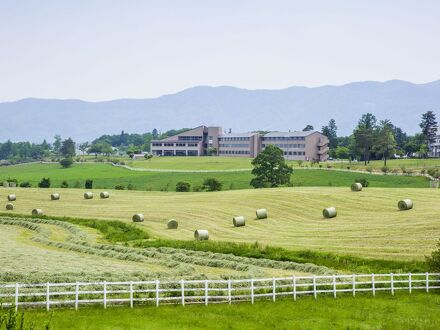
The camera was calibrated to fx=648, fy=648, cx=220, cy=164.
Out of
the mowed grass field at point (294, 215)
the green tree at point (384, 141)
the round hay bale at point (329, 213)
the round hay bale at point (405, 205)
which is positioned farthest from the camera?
the green tree at point (384, 141)

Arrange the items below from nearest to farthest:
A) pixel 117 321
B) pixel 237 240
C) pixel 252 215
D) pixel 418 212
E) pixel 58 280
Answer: pixel 117 321, pixel 58 280, pixel 237 240, pixel 418 212, pixel 252 215

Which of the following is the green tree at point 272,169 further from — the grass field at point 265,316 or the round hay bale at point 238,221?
the grass field at point 265,316

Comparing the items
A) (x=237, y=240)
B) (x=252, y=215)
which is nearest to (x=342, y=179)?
(x=252, y=215)

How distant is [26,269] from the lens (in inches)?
1368

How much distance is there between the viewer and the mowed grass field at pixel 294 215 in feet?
158

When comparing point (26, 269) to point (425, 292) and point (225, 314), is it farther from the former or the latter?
point (425, 292)

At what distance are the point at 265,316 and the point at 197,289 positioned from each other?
3.23 m

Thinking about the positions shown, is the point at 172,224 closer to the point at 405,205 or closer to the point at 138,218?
the point at 138,218

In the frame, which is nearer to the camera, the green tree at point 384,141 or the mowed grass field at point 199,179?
the mowed grass field at point 199,179

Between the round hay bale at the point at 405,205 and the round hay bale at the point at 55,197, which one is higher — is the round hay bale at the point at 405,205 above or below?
above

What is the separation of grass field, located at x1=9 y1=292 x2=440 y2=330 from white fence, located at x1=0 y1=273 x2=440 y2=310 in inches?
24.9

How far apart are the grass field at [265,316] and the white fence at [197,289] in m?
0.63

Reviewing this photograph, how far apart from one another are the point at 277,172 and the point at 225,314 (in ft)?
309

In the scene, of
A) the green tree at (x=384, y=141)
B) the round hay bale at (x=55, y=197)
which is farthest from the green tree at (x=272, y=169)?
the green tree at (x=384, y=141)
